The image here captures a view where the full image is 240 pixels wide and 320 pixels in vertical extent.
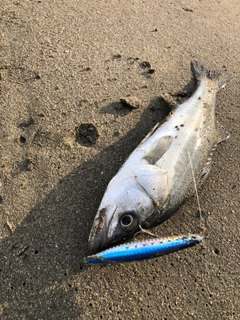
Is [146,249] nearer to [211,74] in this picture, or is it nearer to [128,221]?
[128,221]

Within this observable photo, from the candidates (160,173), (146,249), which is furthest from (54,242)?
(160,173)

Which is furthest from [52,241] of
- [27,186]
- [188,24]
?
[188,24]

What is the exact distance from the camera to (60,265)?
2.93 metres

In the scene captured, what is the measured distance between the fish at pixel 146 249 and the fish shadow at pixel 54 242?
51cm

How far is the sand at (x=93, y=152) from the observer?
2889 millimetres

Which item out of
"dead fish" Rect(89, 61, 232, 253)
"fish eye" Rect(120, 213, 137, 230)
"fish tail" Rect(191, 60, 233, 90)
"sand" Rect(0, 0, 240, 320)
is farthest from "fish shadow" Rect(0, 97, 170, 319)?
"fish tail" Rect(191, 60, 233, 90)

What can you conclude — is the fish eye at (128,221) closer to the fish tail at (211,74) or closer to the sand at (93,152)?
the sand at (93,152)

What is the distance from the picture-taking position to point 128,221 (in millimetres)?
2965

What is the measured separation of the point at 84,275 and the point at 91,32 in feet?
12.2

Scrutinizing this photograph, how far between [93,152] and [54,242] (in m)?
1.21

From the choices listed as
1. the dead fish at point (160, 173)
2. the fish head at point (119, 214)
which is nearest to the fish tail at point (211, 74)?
the dead fish at point (160, 173)

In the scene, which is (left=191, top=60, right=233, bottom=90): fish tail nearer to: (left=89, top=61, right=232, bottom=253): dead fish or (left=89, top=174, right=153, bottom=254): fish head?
(left=89, top=61, right=232, bottom=253): dead fish

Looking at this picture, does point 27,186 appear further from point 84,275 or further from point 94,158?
point 84,275

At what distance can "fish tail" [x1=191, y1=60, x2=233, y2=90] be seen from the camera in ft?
14.5
